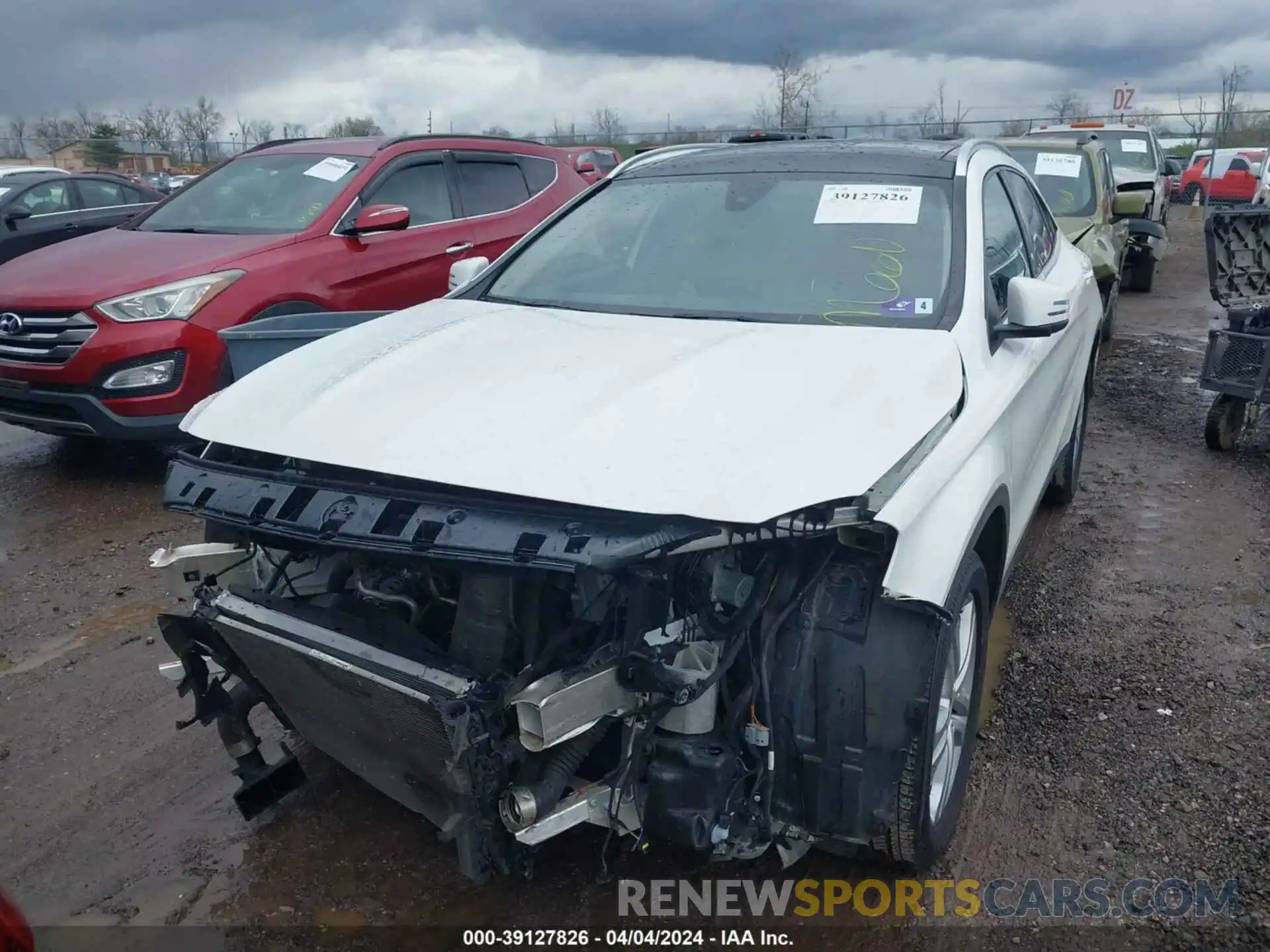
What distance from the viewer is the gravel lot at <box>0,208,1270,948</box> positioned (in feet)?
8.98

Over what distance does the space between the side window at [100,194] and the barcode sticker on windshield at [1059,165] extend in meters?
10.3

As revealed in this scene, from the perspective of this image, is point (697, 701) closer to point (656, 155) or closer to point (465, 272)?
point (465, 272)

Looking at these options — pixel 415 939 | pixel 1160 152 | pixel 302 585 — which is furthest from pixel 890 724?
pixel 1160 152

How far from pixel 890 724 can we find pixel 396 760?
46.0 inches

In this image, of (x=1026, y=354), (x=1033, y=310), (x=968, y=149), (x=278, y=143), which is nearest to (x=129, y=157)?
(x=278, y=143)

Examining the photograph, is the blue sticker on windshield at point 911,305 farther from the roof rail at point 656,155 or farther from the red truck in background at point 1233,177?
the red truck in background at point 1233,177

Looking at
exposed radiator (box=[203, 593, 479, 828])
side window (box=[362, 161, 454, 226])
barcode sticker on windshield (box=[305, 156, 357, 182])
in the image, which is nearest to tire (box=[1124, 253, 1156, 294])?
side window (box=[362, 161, 454, 226])

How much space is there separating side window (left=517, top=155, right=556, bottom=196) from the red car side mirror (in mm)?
2021

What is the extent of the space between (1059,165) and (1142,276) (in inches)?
160

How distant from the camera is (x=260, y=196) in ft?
21.9

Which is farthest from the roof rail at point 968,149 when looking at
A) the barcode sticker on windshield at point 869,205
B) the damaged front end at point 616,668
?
the damaged front end at point 616,668

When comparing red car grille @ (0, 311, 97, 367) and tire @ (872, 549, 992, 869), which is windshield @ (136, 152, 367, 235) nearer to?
red car grille @ (0, 311, 97, 367)

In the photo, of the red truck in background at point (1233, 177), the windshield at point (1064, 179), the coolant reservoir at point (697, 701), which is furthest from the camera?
the red truck in background at point (1233, 177)

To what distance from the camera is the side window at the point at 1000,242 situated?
3.40m
